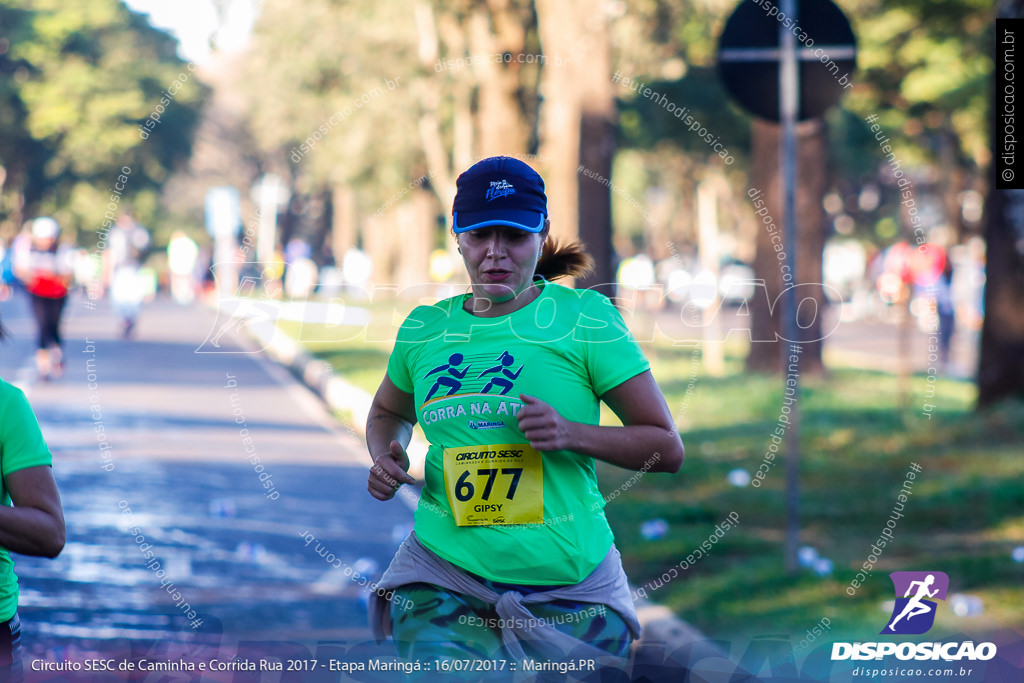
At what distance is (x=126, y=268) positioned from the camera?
22.8 metres

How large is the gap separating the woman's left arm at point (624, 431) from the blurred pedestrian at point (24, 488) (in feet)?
3.16

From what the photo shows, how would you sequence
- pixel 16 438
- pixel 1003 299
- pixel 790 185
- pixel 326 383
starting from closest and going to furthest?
pixel 16 438
pixel 790 185
pixel 1003 299
pixel 326 383

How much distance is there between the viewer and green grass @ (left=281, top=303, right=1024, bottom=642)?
624cm

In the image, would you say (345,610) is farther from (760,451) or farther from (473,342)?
Answer: (760,451)

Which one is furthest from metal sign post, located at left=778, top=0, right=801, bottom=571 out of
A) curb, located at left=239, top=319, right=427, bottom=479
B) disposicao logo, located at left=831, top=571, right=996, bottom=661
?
curb, located at left=239, top=319, right=427, bottom=479

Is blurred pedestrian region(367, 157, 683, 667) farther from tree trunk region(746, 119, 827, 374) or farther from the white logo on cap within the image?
tree trunk region(746, 119, 827, 374)

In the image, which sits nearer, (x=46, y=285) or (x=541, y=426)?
(x=541, y=426)

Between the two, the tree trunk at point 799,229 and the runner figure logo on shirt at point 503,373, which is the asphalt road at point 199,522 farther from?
the tree trunk at point 799,229

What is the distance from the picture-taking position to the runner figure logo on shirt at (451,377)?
3.12 m

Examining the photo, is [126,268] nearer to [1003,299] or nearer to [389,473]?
[1003,299]

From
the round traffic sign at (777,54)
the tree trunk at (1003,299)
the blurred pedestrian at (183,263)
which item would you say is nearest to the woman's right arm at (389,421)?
the round traffic sign at (777,54)

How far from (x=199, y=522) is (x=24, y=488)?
245 inches

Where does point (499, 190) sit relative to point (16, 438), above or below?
above

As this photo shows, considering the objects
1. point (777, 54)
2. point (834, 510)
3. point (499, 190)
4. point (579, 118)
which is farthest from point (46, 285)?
point (499, 190)
